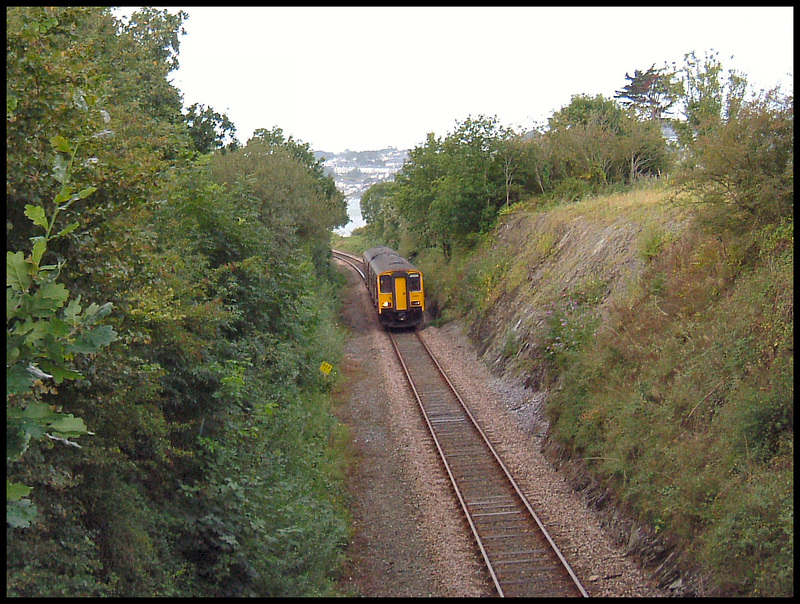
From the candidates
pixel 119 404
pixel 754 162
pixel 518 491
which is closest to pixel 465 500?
pixel 518 491

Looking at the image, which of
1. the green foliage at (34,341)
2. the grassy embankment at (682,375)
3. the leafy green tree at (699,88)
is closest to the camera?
the green foliage at (34,341)

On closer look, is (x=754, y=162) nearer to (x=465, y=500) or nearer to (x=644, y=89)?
(x=465, y=500)

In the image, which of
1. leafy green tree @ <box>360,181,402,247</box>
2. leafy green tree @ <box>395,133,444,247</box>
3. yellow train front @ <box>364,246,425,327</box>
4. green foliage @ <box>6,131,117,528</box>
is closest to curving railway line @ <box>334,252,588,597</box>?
green foliage @ <box>6,131,117,528</box>

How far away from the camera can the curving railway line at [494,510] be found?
9148 mm

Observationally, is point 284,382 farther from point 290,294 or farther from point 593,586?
point 593,586

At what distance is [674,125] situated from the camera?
29406 millimetres

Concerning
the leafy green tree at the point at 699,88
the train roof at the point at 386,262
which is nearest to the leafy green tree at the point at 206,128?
the train roof at the point at 386,262

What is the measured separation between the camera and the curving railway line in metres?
9.15

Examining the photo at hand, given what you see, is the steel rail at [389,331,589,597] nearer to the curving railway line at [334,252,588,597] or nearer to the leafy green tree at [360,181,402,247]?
the curving railway line at [334,252,588,597]

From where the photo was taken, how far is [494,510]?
37.1ft

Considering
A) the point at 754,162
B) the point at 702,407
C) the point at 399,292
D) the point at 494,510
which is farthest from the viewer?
the point at 399,292

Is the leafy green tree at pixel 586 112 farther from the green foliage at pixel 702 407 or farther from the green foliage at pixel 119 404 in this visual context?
the green foliage at pixel 119 404

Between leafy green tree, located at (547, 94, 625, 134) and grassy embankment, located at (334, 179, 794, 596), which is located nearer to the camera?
grassy embankment, located at (334, 179, 794, 596)

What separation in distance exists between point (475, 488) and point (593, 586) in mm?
3559
